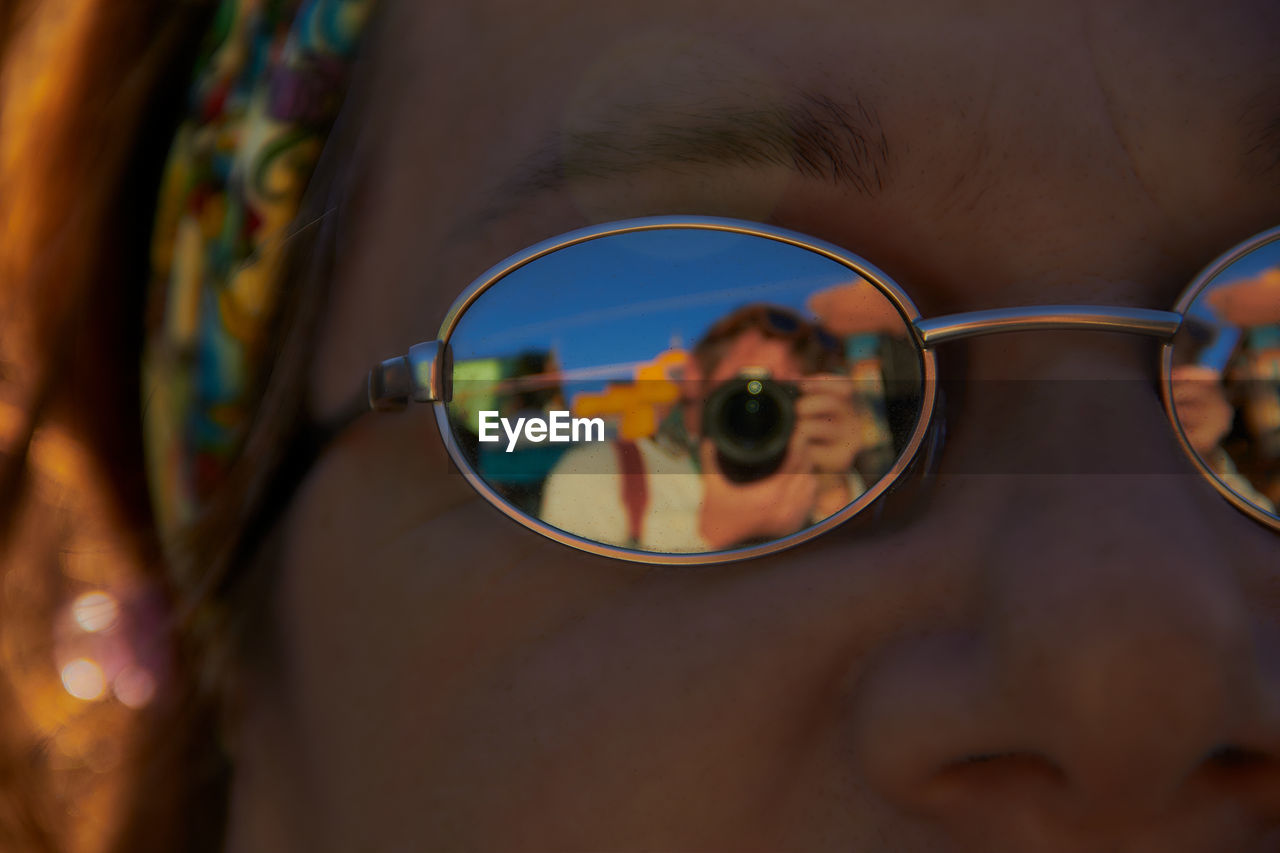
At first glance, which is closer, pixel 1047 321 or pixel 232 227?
pixel 1047 321

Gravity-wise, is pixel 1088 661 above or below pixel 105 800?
above

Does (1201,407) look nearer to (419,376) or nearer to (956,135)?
(956,135)

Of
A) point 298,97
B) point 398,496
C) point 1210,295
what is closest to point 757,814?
point 398,496

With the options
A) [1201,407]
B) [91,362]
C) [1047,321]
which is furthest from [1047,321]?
[91,362]

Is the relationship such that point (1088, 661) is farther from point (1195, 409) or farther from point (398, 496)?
point (398, 496)

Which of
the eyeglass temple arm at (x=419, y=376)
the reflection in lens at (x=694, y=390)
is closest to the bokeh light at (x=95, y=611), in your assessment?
the eyeglass temple arm at (x=419, y=376)
